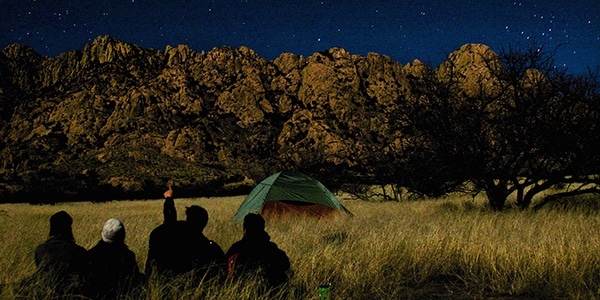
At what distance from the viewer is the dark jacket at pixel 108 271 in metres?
3.72

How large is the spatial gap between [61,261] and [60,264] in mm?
29

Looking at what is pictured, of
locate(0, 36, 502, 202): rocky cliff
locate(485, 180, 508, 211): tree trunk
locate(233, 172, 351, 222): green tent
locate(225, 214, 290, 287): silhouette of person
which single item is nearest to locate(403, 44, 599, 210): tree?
locate(485, 180, 508, 211): tree trunk

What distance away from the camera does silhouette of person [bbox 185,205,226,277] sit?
13.9 ft

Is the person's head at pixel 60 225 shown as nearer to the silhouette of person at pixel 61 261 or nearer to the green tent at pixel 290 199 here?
the silhouette of person at pixel 61 261

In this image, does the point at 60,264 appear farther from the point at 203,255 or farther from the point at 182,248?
the point at 203,255

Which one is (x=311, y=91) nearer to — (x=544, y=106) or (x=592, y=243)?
(x=544, y=106)

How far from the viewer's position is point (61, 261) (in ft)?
12.6

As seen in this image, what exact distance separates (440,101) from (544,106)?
8.30 ft

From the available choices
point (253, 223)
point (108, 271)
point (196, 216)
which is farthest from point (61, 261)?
point (253, 223)

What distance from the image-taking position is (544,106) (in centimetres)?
1043

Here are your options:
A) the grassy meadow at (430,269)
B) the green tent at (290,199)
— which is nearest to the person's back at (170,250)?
the grassy meadow at (430,269)

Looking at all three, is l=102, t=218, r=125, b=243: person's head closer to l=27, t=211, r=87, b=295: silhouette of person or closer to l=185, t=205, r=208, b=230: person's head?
l=27, t=211, r=87, b=295: silhouette of person

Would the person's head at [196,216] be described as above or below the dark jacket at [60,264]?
above

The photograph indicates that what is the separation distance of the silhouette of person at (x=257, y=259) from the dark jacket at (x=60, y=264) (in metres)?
1.35
